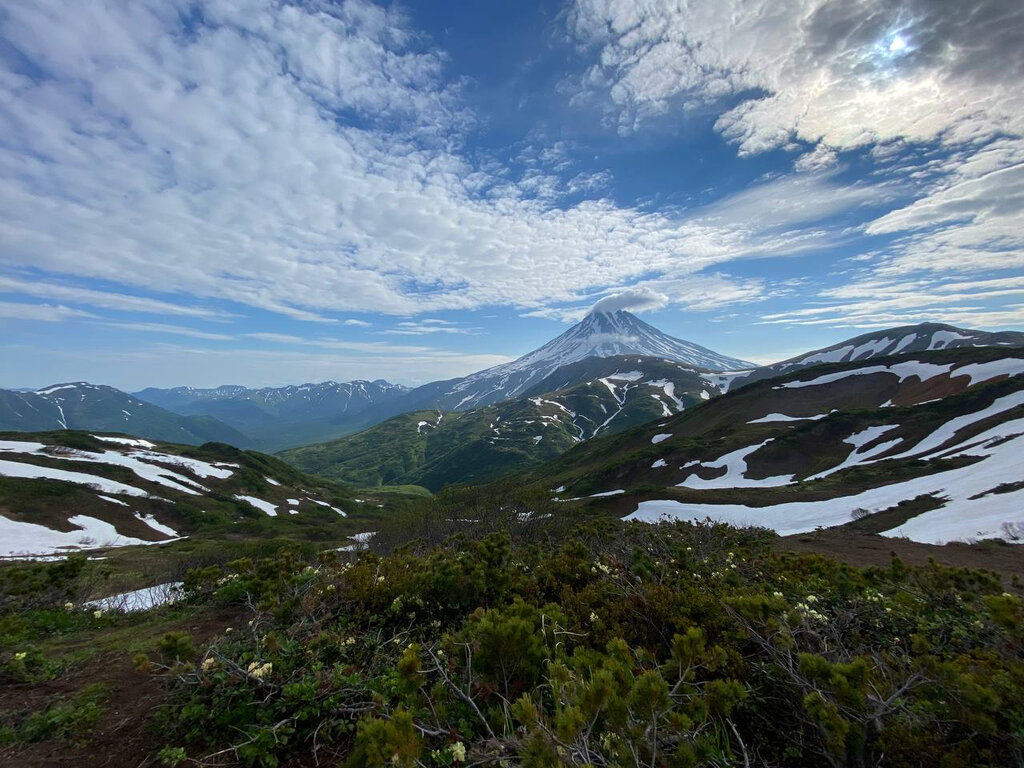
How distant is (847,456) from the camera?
55406 millimetres

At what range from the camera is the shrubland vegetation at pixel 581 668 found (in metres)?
3.21

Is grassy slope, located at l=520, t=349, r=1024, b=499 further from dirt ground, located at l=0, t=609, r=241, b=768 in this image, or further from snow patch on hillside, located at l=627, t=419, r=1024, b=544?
dirt ground, located at l=0, t=609, r=241, b=768

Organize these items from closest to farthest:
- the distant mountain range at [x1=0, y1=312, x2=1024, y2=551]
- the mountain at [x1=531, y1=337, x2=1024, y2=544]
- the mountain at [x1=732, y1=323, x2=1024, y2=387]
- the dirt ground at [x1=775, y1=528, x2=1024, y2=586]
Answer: the dirt ground at [x1=775, y1=528, x2=1024, y2=586], the mountain at [x1=531, y1=337, x2=1024, y2=544], the distant mountain range at [x1=0, y1=312, x2=1024, y2=551], the mountain at [x1=732, y1=323, x2=1024, y2=387]

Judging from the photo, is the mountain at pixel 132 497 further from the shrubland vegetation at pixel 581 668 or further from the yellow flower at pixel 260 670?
the yellow flower at pixel 260 670

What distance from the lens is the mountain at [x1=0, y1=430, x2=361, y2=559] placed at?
4862 cm

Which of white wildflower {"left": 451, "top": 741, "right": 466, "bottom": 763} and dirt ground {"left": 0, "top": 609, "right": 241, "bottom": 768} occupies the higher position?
white wildflower {"left": 451, "top": 741, "right": 466, "bottom": 763}

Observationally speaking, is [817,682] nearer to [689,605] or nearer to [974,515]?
[689,605]

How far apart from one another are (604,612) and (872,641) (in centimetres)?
346

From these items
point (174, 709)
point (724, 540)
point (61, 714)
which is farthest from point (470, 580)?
point (724, 540)

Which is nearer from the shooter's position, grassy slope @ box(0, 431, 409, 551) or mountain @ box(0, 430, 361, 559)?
mountain @ box(0, 430, 361, 559)

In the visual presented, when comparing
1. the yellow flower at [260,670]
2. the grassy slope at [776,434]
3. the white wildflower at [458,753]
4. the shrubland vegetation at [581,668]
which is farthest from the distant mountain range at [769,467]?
the yellow flower at [260,670]

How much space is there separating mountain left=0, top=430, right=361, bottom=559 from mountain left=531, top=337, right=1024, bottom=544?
2094 inches

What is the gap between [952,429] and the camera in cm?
4941

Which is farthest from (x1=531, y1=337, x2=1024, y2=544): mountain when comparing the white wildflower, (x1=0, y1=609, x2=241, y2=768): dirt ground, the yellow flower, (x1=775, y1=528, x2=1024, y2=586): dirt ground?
(x1=0, y1=609, x2=241, y2=768): dirt ground
